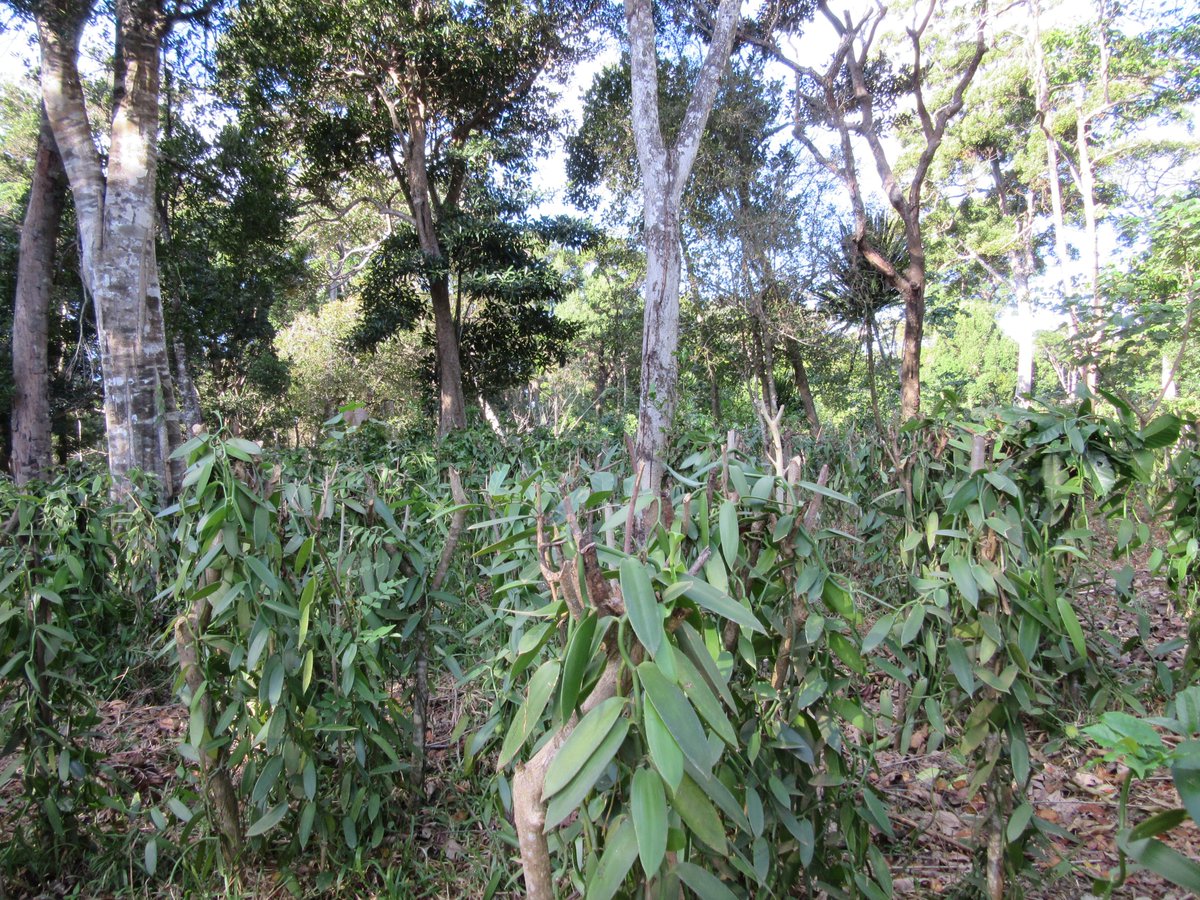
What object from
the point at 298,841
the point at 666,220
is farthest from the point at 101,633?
the point at 666,220

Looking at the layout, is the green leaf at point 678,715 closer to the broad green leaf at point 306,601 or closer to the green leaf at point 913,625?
the green leaf at point 913,625

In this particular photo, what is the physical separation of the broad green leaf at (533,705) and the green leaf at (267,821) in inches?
32.0

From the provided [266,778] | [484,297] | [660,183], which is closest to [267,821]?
[266,778]

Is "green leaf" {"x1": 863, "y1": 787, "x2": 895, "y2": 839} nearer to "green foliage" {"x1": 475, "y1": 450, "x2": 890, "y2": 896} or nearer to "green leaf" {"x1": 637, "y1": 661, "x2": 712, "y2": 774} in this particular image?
"green foliage" {"x1": 475, "y1": 450, "x2": 890, "y2": 896}

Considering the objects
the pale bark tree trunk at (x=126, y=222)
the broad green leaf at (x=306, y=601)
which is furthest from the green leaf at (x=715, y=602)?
the pale bark tree trunk at (x=126, y=222)

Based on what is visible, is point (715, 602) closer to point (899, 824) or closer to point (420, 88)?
point (899, 824)

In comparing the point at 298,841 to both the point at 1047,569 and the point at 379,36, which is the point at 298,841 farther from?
the point at 379,36

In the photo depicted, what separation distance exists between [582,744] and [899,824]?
4.59 feet

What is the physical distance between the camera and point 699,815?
0.59 meters

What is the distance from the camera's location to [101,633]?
2406 mm

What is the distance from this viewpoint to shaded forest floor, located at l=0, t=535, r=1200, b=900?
1.31 meters

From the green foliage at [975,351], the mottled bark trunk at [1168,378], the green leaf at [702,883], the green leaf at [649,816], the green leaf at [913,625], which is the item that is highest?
the green foliage at [975,351]

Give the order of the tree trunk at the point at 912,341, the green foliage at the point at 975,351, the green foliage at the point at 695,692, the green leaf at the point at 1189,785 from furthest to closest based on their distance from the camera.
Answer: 1. the green foliage at the point at 975,351
2. the tree trunk at the point at 912,341
3. the green foliage at the point at 695,692
4. the green leaf at the point at 1189,785

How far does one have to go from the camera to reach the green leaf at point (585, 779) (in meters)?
0.55
